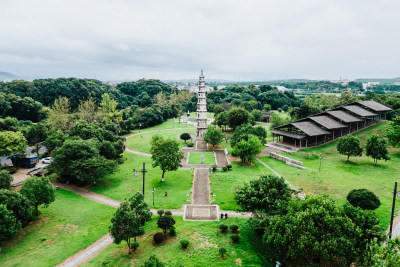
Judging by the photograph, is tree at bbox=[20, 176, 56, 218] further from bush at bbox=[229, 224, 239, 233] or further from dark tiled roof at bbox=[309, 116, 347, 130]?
dark tiled roof at bbox=[309, 116, 347, 130]

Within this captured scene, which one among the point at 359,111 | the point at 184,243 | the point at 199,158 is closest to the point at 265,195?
the point at 184,243

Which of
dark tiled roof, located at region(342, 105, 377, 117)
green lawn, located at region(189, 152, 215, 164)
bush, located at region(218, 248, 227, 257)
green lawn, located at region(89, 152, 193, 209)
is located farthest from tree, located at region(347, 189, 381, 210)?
dark tiled roof, located at region(342, 105, 377, 117)

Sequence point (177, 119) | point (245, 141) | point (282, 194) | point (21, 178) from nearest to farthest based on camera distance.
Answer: point (282, 194), point (21, 178), point (245, 141), point (177, 119)

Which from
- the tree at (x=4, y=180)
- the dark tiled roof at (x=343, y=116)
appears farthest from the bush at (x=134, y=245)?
the dark tiled roof at (x=343, y=116)

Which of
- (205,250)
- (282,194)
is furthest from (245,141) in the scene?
(205,250)

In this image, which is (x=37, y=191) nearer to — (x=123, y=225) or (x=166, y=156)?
(x=123, y=225)

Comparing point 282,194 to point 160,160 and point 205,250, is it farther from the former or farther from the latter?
point 160,160

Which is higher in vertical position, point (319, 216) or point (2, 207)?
point (319, 216)
